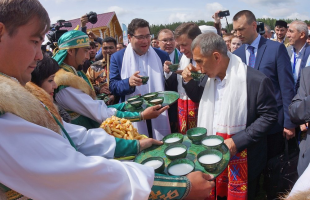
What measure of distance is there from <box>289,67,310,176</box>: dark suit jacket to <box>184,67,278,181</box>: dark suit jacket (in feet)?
0.70

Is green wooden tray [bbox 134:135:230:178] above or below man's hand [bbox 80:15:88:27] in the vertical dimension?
below

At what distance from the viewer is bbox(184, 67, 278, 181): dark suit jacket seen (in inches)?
90.3

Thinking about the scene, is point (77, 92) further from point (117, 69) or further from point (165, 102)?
point (117, 69)

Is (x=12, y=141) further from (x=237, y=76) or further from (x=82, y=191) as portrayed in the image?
(x=237, y=76)

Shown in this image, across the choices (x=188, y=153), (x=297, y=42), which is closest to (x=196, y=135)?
(x=188, y=153)

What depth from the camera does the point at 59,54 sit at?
285cm

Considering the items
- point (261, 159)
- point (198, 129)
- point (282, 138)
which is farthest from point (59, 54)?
point (282, 138)

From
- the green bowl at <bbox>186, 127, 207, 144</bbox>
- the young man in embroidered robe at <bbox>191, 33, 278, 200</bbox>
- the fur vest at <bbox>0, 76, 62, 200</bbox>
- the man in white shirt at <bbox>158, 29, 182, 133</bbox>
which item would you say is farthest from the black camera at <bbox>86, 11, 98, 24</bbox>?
the fur vest at <bbox>0, 76, 62, 200</bbox>

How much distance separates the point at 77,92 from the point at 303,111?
2259 millimetres

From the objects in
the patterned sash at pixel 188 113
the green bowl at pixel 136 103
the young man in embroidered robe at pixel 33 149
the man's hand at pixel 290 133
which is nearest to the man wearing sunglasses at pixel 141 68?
the patterned sash at pixel 188 113

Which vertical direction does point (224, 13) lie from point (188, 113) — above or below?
above

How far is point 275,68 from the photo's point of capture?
3316mm

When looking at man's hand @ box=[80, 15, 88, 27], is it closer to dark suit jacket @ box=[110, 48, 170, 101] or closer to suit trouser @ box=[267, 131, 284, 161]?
dark suit jacket @ box=[110, 48, 170, 101]

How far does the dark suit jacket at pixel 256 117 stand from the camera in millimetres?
2293
